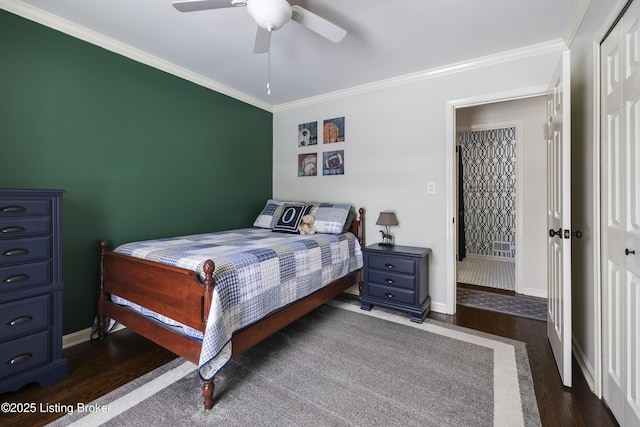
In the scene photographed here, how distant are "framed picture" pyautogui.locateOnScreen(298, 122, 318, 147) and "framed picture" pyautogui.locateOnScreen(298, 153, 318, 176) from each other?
0.15 meters

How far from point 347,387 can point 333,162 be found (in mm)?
2502

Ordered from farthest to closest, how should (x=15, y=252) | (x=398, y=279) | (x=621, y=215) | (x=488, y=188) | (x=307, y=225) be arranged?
(x=488, y=188)
(x=307, y=225)
(x=398, y=279)
(x=15, y=252)
(x=621, y=215)

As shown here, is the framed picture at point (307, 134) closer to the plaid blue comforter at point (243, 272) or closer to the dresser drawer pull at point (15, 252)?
the plaid blue comforter at point (243, 272)

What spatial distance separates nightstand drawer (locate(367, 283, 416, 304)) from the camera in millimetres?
2641

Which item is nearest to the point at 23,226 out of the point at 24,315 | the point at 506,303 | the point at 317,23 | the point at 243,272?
the point at 24,315

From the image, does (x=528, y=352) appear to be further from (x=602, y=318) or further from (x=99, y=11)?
(x=99, y=11)

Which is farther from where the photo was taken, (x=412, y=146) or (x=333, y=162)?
(x=333, y=162)

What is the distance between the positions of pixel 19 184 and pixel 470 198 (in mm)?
6195

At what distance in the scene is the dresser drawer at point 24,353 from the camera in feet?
5.14

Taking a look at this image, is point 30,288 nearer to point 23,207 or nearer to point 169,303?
point 23,207

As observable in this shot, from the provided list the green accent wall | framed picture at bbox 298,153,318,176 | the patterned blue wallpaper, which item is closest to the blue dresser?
the green accent wall

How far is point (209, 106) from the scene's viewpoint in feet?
10.4

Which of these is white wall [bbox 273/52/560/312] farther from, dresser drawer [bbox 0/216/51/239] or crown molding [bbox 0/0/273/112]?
dresser drawer [bbox 0/216/51/239]

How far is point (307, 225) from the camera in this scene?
3057mm
